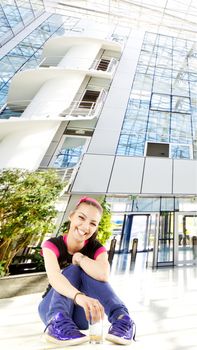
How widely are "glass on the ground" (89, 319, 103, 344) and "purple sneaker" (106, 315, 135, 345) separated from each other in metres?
0.09

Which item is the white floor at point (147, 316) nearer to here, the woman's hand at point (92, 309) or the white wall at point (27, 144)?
the woman's hand at point (92, 309)

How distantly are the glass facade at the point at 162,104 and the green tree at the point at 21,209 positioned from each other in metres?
4.17

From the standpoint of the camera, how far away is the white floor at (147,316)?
1.96 m

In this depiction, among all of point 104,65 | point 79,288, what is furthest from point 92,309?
point 104,65

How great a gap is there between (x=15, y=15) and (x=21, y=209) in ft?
54.9

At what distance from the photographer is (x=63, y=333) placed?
3.91ft

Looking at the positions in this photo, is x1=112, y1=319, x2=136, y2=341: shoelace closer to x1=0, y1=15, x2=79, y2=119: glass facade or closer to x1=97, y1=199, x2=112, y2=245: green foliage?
x1=97, y1=199, x2=112, y2=245: green foliage

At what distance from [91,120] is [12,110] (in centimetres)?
385

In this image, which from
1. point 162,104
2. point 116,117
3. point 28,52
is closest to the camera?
point 116,117

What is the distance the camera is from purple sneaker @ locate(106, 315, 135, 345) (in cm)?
119

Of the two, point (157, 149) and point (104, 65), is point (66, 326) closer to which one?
point (157, 149)

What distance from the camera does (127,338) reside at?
3.97 feet

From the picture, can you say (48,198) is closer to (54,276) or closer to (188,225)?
(54,276)

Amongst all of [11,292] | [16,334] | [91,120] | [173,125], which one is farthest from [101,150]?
[16,334]
